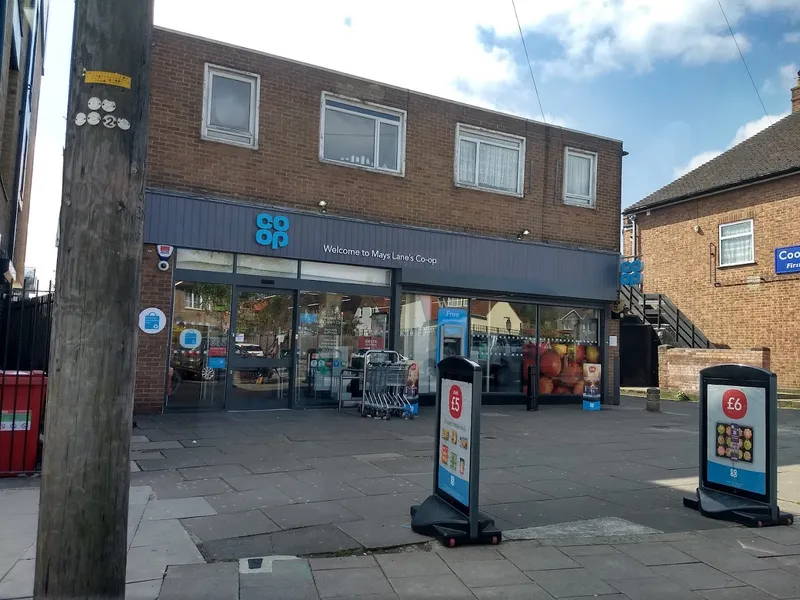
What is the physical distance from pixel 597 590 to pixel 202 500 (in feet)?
11.9

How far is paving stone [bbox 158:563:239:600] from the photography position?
4.05m

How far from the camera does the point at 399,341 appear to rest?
14172 mm

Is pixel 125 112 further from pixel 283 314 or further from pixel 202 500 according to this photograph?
pixel 283 314

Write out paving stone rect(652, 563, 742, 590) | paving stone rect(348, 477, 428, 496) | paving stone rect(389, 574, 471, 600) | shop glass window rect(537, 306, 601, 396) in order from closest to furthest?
paving stone rect(389, 574, 471, 600) → paving stone rect(652, 563, 742, 590) → paving stone rect(348, 477, 428, 496) → shop glass window rect(537, 306, 601, 396)

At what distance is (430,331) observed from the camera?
14.7m

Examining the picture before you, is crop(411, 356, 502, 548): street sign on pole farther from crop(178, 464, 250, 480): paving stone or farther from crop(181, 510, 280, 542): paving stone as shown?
crop(178, 464, 250, 480): paving stone

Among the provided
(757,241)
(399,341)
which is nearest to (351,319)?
(399,341)

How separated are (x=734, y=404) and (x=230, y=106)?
32.9 feet

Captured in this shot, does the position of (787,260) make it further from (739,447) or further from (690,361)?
(739,447)

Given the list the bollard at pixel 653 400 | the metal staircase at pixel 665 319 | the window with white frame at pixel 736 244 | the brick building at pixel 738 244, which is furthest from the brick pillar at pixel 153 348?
the window with white frame at pixel 736 244

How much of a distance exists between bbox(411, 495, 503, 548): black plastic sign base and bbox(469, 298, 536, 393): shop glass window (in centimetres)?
975

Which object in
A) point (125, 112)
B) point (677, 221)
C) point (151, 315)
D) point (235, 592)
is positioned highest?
point (677, 221)

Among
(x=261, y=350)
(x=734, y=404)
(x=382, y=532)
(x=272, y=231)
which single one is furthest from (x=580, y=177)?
(x=382, y=532)

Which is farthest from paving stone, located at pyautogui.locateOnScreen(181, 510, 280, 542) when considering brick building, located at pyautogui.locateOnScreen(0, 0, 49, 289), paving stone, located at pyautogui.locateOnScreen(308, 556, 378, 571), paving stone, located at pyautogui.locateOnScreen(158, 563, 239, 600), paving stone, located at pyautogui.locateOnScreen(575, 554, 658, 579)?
brick building, located at pyautogui.locateOnScreen(0, 0, 49, 289)
